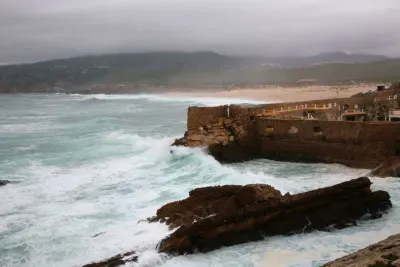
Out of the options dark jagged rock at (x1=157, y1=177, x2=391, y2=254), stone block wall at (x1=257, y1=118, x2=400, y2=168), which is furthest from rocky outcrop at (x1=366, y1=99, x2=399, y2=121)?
dark jagged rock at (x1=157, y1=177, x2=391, y2=254)

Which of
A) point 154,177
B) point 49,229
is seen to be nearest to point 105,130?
point 154,177

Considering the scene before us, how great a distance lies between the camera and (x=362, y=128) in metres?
20.1

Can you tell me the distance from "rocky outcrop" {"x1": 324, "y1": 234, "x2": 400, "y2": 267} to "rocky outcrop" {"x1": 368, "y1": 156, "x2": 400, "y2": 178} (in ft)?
29.6

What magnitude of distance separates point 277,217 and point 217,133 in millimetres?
10394

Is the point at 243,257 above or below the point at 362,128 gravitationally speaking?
below

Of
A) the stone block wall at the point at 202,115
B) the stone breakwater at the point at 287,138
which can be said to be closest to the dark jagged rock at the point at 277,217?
the stone breakwater at the point at 287,138

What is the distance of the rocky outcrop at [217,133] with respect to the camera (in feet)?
74.6

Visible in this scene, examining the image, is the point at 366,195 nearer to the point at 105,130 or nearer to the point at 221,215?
the point at 221,215

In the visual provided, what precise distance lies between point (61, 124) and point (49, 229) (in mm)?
33605

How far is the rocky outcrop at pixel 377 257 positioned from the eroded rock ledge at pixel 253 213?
3738 millimetres

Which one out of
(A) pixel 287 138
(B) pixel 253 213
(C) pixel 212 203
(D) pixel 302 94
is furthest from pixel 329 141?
(D) pixel 302 94

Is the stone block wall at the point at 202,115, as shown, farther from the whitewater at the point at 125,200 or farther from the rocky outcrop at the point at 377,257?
the rocky outcrop at the point at 377,257

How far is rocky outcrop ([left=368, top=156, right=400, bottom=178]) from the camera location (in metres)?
17.8

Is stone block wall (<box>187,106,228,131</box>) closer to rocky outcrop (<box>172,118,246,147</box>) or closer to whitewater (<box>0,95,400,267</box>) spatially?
rocky outcrop (<box>172,118,246,147</box>)
